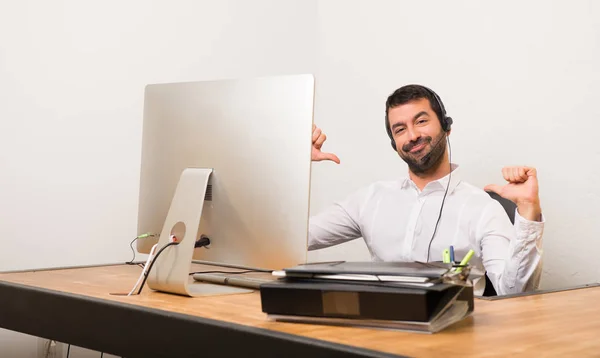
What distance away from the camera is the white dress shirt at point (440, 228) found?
1.95 metres

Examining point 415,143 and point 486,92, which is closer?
point 415,143

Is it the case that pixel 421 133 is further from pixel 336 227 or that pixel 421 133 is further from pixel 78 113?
pixel 78 113

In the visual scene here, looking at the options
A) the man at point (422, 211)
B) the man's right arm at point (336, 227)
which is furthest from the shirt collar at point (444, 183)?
the man's right arm at point (336, 227)

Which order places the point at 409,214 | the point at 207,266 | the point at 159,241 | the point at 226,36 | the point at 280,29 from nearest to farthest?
the point at 159,241, the point at 207,266, the point at 409,214, the point at 226,36, the point at 280,29

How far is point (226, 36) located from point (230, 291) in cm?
193

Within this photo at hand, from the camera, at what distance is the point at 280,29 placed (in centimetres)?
358

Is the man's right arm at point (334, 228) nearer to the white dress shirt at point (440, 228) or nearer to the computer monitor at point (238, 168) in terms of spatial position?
the white dress shirt at point (440, 228)

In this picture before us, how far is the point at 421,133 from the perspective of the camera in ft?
7.82

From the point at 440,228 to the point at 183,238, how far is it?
1.06m

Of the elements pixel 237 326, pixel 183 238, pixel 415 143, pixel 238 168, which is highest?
pixel 415 143

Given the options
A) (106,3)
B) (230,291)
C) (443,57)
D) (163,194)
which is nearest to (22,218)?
(106,3)

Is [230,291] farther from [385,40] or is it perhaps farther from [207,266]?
[385,40]

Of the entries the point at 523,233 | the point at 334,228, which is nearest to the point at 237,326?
the point at 523,233

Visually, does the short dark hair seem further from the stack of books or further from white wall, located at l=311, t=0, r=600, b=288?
the stack of books
